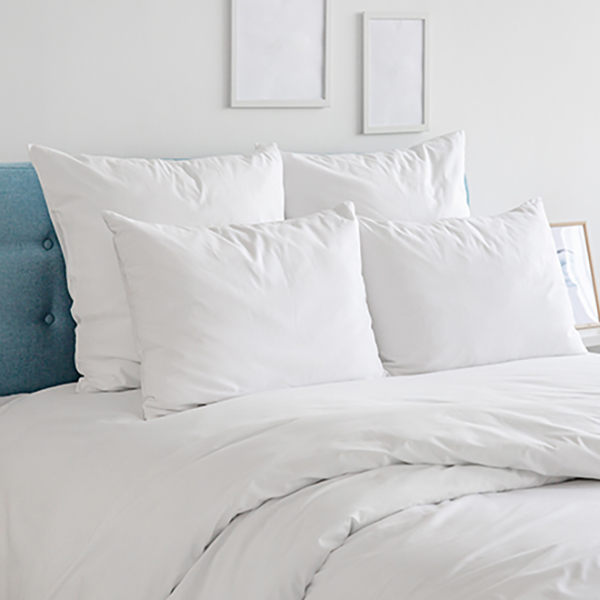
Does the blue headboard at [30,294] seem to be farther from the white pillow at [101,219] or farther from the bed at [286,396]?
the white pillow at [101,219]

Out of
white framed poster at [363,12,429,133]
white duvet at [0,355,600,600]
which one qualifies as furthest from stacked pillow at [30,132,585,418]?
white framed poster at [363,12,429,133]

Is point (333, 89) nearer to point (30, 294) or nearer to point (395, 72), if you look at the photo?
point (395, 72)

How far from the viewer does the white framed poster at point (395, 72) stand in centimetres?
295

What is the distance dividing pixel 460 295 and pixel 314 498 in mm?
1040

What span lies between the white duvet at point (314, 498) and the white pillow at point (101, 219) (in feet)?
0.55

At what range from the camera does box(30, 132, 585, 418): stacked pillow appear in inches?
74.6

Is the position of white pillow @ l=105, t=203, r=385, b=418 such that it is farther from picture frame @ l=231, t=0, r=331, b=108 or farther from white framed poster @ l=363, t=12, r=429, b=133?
white framed poster @ l=363, t=12, r=429, b=133

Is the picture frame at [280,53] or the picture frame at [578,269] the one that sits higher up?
the picture frame at [280,53]

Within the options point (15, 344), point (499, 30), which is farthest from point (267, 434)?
point (499, 30)

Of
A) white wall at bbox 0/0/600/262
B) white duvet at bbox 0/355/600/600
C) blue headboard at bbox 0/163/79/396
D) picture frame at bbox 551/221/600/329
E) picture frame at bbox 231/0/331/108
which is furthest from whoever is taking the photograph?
picture frame at bbox 551/221/600/329

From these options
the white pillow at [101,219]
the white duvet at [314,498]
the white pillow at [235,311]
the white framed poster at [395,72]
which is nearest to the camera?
the white duvet at [314,498]

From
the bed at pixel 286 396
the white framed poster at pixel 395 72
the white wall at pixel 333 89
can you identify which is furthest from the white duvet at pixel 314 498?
the white framed poster at pixel 395 72

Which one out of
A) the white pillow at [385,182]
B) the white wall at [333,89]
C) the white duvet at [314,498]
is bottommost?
the white duvet at [314,498]

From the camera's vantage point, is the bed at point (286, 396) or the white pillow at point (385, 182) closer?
the bed at point (286, 396)
